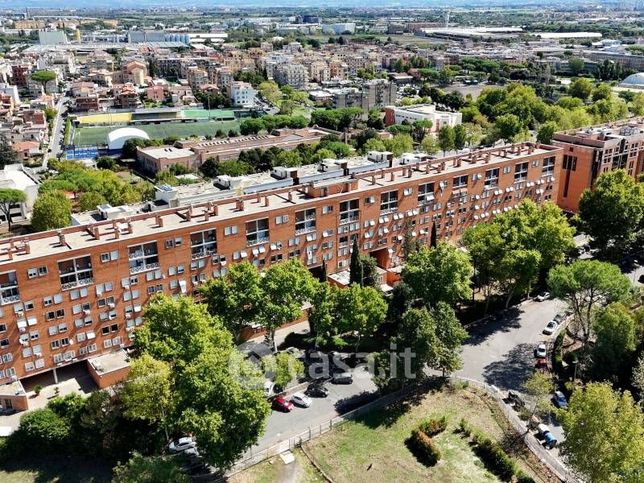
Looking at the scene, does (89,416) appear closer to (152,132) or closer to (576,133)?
(576,133)

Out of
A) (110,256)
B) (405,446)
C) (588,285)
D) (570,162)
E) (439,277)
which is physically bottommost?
(405,446)

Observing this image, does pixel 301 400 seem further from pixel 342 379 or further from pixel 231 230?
pixel 231 230

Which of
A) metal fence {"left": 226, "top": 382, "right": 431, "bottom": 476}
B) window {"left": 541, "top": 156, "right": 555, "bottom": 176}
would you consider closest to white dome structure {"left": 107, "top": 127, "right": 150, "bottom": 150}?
window {"left": 541, "top": 156, "right": 555, "bottom": 176}

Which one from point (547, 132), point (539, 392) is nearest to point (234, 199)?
point (539, 392)

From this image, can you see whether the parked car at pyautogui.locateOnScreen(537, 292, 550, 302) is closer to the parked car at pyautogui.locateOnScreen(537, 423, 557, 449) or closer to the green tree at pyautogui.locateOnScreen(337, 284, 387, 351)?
the green tree at pyautogui.locateOnScreen(337, 284, 387, 351)

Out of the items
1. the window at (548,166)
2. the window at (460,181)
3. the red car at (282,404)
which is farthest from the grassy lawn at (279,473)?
the window at (548,166)

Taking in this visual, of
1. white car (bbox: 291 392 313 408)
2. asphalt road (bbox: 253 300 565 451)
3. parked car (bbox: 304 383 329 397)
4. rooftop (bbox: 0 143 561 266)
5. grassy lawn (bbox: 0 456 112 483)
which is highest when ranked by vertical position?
rooftop (bbox: 0 143 561 266)

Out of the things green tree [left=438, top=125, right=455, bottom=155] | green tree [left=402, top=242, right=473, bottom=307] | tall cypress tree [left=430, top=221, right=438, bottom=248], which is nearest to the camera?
green tree [left=402, top=242, right=473, bottom=307]

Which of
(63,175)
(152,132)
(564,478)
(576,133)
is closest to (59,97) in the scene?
(152,132)
